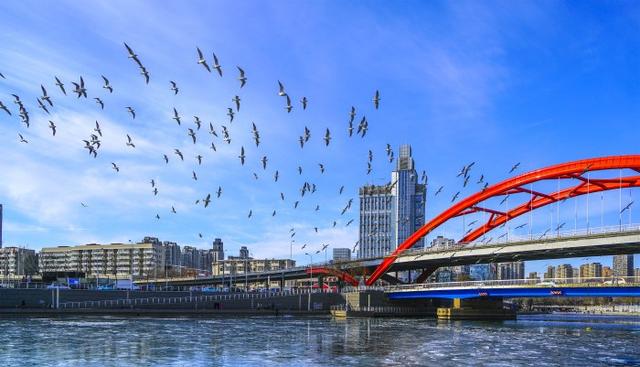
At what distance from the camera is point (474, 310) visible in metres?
106

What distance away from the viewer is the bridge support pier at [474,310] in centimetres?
10419

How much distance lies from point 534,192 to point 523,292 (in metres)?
21.4

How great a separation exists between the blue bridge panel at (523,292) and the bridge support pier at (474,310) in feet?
9.70

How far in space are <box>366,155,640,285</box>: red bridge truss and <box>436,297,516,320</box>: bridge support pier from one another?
41.6ft

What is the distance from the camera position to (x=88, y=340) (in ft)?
172

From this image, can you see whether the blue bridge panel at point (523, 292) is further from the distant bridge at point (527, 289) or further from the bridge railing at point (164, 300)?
the bridge railing at point (164, 300)

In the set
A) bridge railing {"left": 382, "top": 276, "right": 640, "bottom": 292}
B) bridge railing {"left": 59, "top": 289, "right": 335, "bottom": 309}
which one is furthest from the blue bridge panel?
bridge railing {"left": 59, "top": 289, "right": 335, "bottom": 309}

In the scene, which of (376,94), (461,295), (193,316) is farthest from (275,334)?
(461,295)

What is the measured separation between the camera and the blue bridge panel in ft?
257

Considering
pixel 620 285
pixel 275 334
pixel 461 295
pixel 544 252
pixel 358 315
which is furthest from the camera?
pixel 358 315

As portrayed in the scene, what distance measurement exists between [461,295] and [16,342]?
6608 cm

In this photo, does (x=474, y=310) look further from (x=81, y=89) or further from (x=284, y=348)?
(x=81, y=89)

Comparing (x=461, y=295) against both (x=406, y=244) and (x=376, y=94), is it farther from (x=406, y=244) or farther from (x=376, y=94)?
(x=376, y=94)

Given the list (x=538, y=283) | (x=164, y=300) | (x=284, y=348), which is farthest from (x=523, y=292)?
(x=164, y=300)
